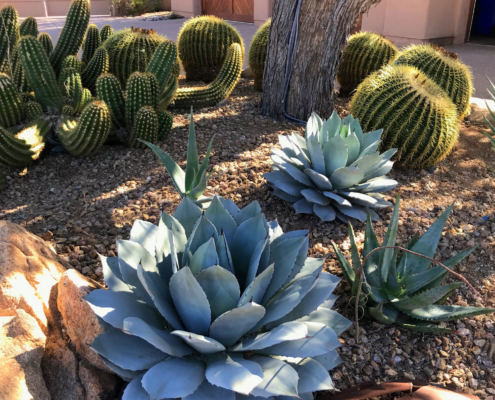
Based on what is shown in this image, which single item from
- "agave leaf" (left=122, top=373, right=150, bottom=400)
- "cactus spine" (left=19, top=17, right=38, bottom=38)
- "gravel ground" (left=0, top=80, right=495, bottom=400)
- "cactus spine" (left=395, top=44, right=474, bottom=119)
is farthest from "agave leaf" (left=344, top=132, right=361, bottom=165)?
"cactus spine" (left=19, top=17, right=38, bottom=38)

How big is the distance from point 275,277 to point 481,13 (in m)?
10.9

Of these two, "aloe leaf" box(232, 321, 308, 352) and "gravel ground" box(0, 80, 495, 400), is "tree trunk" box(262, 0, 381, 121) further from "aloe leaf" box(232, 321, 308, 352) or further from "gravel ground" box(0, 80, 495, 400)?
"aloe leaf" box(232, 321, 308, 352)

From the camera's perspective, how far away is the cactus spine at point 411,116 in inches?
128

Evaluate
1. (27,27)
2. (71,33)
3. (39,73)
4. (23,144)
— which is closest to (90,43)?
(71,33)

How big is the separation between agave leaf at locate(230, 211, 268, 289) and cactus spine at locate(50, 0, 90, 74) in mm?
3575

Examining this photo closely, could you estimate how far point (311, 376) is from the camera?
1342mm

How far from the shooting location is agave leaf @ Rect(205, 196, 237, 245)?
1569 mm

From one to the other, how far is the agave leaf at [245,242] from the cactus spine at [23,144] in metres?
2.29

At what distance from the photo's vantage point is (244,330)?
134 centimetres

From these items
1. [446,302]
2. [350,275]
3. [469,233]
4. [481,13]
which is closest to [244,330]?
[350,275]

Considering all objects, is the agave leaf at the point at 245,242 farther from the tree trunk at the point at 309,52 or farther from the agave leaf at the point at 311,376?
the tree trunk at the point at 309,52

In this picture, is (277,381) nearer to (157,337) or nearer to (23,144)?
(157,337)

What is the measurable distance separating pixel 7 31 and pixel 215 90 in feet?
6.68

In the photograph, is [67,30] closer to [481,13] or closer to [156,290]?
[156,290]
